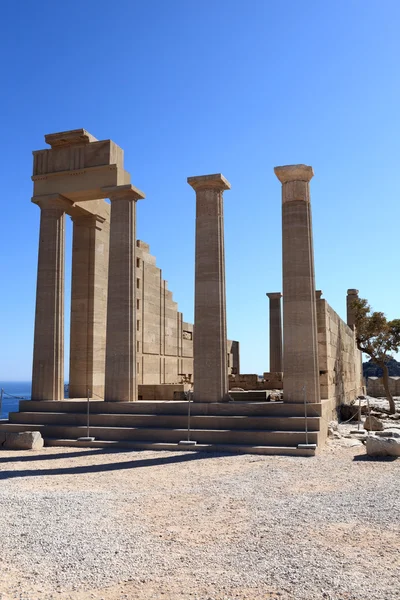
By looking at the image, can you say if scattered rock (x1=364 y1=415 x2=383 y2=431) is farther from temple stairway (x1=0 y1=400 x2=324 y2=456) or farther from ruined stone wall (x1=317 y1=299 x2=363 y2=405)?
temple stairway (x1=0 y1=400 x2=324 y2=456)

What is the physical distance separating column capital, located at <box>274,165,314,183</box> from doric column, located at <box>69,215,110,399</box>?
1019 cm

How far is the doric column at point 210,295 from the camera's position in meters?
20.8

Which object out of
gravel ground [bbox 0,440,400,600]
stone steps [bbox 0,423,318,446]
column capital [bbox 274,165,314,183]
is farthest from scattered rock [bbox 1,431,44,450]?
column capital [bbox 274,165,314,183]

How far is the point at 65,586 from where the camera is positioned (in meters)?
6.89

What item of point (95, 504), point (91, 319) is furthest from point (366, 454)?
point (91, 319)

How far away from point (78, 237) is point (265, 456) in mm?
14988

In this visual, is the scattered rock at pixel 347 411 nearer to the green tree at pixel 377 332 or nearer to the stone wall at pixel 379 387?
the green tree at pixel 377 332

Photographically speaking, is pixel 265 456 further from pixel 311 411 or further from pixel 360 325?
pixel 360 325

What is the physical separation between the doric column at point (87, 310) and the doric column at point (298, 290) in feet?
32.8

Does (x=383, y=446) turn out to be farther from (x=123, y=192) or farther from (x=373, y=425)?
(x=123, y=192)

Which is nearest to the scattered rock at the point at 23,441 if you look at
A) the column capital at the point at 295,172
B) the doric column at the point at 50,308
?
the doric column at the point at 50,308

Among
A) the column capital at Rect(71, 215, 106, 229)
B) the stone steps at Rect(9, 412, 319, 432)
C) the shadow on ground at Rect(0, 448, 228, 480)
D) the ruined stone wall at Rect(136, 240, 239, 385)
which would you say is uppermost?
the column capital at Rect(71, 215, 106, 229)

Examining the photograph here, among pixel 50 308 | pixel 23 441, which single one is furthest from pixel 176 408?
pixel 50 308

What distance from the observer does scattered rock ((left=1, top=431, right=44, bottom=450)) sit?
1908 centimetres
